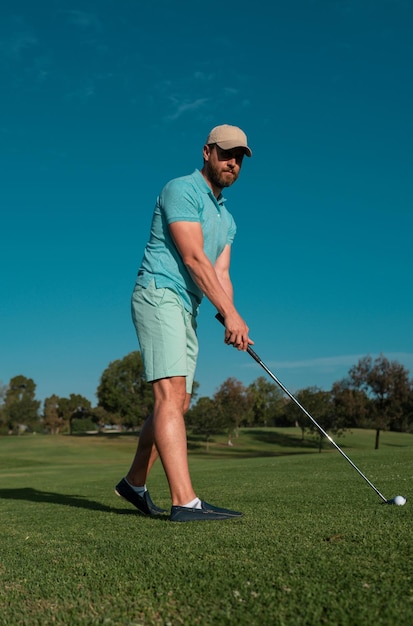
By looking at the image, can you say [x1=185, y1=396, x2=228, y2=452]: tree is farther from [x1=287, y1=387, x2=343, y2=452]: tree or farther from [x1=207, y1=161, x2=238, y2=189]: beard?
[x1=207, y1=161, x2=238, y2=189]: beard

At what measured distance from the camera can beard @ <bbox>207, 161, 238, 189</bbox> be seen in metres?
4.84

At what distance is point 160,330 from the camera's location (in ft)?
14.5

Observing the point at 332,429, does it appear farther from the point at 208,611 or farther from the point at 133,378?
the point at 208,611

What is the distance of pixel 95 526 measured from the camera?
4.08 meters

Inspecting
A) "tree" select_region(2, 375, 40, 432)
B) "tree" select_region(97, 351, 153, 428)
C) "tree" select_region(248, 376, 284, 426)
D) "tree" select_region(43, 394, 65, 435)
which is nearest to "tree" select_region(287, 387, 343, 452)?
"tree" select_region(97, 351, 153, 428)

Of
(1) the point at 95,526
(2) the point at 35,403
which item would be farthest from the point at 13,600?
(2) the point at 35,403

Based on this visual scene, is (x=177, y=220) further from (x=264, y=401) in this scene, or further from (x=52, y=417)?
(x=52, y=417)

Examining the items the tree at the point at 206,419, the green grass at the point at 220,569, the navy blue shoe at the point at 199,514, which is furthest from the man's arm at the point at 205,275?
the tree at the point at 206,419

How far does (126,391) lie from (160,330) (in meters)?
75.4

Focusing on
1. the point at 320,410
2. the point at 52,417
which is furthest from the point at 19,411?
the point at 320,410

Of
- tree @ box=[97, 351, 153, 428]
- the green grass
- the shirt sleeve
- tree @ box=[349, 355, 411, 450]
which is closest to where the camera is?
the green grass

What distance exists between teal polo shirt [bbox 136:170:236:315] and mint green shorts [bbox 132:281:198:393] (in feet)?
0.26

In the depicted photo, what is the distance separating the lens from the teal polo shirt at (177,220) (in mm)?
4559

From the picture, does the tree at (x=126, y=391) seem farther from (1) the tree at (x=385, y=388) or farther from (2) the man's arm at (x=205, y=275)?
(2) the man's arm at (x=205, y=275)
